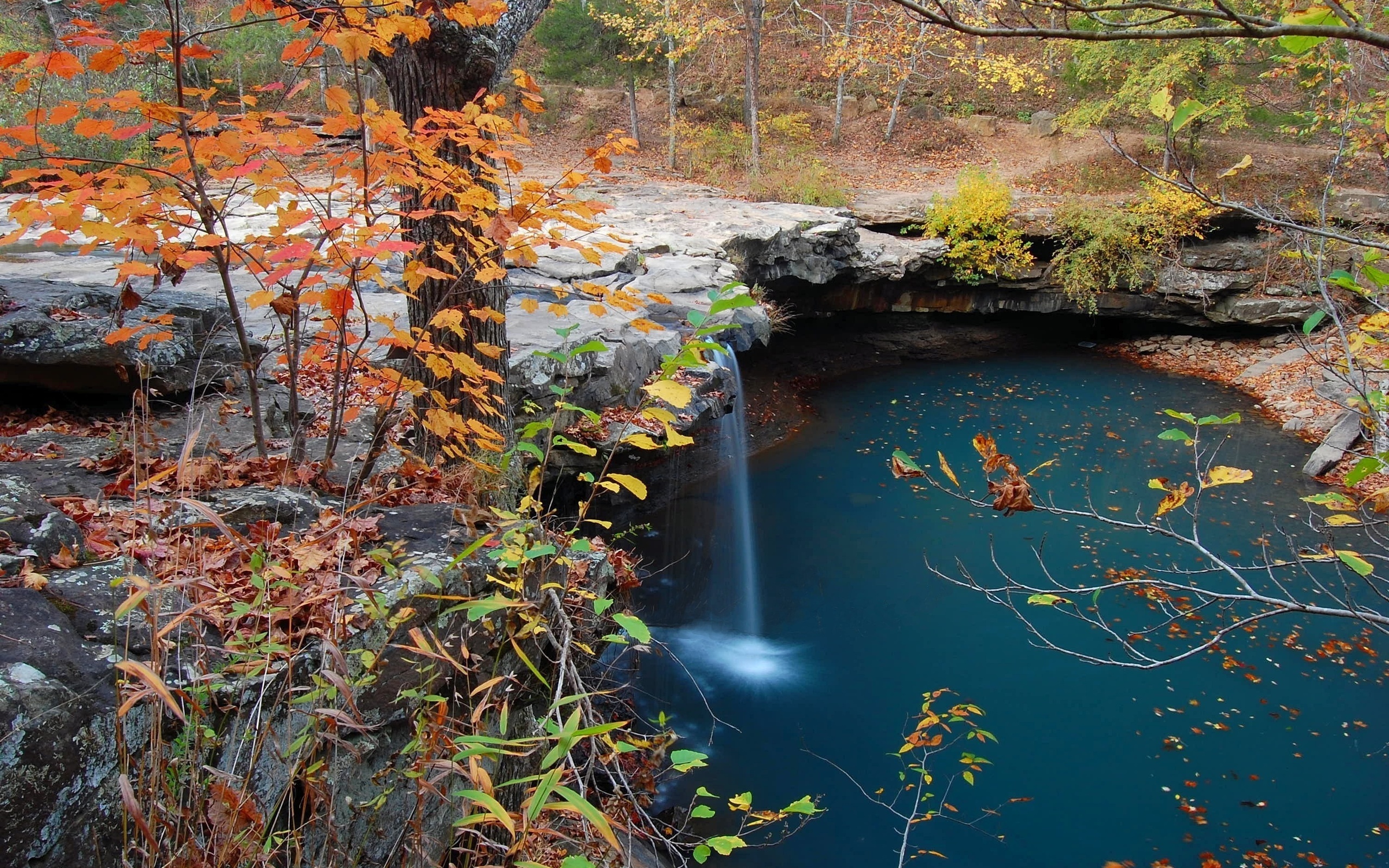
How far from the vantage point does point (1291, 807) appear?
468 centimetres

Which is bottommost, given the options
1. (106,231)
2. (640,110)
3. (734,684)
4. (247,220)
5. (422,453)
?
(734,684)

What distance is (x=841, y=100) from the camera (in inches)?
663

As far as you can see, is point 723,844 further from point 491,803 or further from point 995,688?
point 995,688

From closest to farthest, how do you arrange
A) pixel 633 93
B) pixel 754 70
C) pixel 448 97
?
pixel 448 97 → pixel 754 70 → pixel 633 93

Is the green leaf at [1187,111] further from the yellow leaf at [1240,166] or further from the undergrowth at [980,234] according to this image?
the undergrowth at [980,234]

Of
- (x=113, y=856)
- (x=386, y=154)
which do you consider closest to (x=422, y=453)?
(x=386, y=154)

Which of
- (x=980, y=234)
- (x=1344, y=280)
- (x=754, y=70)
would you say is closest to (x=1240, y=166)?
(x=1344, y=280)

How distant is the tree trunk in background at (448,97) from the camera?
3525mm

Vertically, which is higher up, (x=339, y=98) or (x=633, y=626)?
(x=339, y=98)

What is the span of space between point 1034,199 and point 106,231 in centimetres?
1337

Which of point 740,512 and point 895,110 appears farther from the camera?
point 895,110

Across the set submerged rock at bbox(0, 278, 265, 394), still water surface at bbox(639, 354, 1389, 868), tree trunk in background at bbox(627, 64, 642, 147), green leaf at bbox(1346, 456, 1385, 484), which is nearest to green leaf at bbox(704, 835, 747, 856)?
green leaf at bbox(1346, 456, 1385, 484)

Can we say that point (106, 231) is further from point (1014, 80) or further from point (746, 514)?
point (1014, 80)

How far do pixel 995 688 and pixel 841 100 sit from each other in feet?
46.9
